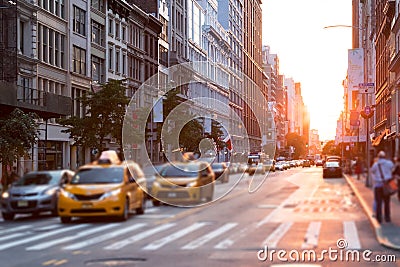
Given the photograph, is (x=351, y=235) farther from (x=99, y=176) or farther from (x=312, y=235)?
(x=99, y=176)

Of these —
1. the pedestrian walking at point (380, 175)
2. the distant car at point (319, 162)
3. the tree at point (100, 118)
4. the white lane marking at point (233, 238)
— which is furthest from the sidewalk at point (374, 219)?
the tree at point (100, 118)

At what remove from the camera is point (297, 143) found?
7.47 metres

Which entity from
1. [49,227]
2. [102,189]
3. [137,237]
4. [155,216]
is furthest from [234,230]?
[102,189]

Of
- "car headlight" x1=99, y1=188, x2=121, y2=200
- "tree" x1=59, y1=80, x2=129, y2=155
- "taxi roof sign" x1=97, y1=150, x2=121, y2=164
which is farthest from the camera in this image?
"tree" x1=59, y1=80, x2=129, y2=155

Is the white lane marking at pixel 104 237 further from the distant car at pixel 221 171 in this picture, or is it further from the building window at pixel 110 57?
the building window at pixel 110 57

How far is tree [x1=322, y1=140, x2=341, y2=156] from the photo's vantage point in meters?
6.83

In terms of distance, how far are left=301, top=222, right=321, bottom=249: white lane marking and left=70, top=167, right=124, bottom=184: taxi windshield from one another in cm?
178

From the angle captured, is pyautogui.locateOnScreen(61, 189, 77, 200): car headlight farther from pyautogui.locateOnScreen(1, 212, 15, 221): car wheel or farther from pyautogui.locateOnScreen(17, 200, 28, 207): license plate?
pyautogui.locateOnScreen(1, 212, 15, 221): car wheel

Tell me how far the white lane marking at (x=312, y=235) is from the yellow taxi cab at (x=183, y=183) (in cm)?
97

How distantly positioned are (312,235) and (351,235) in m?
0.50

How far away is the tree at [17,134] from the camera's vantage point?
6.92 m

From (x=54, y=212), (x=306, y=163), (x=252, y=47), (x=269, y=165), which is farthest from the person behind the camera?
(x=252, y=47)

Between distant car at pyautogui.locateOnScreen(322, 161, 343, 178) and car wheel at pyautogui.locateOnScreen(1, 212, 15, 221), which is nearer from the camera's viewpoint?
car wheel at pyautogui.locateOnScreen(1, 212, 15, 221)

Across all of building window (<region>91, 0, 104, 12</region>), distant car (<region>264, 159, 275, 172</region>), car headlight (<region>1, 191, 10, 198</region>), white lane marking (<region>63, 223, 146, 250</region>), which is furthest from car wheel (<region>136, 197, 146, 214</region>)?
building window (<region>91, 0, 104, 12</region>)
